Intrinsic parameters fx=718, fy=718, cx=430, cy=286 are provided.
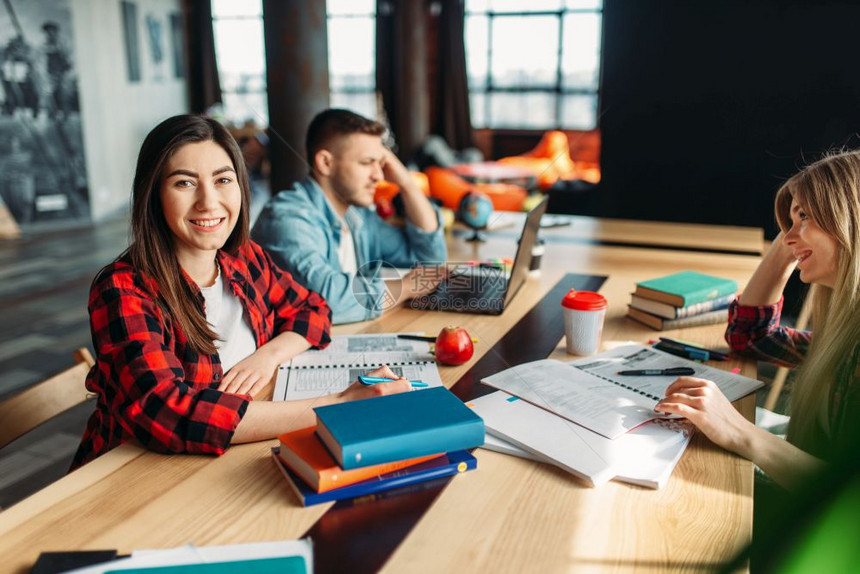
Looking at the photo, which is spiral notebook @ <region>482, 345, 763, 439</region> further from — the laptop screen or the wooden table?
the laptop screen

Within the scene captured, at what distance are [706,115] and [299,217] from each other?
114 inches

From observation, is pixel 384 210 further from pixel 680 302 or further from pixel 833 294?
pixel 833 294

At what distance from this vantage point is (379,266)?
92.3 inches

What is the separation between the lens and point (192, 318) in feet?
4.24

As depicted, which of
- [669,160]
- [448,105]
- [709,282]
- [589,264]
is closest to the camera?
[709,282]

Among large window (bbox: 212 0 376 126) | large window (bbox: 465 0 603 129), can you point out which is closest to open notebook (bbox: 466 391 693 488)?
large window (bbox: 465 0 603 129)

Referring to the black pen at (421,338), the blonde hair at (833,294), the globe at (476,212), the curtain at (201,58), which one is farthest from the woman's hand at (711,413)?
the curtain at (201,58)

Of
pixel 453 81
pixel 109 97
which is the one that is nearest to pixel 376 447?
pixel 109 97

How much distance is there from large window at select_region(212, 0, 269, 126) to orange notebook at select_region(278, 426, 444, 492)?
9.07 meters

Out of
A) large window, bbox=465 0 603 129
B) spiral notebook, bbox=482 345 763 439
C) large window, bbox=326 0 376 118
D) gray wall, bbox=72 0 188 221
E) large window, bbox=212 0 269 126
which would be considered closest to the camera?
spiral notebook, bbox=482 345 763 439

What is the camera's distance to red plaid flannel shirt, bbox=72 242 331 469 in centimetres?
109

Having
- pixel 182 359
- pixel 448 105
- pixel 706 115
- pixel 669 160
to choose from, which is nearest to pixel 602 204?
pixel 669 160

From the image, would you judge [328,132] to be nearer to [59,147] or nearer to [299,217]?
[299,217]

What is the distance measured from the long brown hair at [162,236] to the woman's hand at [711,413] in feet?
2.69
